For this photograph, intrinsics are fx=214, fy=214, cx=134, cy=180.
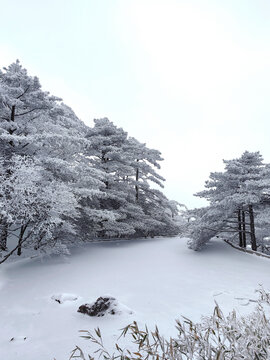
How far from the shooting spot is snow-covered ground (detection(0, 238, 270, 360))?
4.12 meters

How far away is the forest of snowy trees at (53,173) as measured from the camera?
7955 millimetres

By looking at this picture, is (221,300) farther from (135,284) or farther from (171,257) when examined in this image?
(171,257)

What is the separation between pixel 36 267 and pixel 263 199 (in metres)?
11.5

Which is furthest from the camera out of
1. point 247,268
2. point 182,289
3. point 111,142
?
point 111,142

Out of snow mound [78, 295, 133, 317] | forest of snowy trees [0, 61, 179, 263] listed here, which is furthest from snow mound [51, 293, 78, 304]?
forest of snowy trees [0, 61, 179, 263]

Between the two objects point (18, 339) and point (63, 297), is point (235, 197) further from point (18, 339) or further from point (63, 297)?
point (18, 339)

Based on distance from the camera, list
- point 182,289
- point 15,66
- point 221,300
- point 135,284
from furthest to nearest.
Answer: point 15,66 < point 135,284 < point 182,289 < point 221,300

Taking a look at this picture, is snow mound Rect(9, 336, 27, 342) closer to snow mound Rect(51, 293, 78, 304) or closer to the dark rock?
the dark rock

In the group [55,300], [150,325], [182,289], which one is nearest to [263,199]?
[182,289]

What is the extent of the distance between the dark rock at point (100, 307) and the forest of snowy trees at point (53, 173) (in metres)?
3.43

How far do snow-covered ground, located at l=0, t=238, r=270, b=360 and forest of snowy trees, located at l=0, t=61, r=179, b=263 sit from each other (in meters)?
1.39

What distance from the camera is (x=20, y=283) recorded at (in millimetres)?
7152

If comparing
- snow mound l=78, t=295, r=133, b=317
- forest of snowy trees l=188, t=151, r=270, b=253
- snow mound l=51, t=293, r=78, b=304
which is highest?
forest of snowy trees l=188, t=151, r=270, b=253

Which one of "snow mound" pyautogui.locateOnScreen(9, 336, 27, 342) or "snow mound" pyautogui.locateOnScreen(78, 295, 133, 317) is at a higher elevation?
"snow mound" pyautogui.locateOnScreen(78, 295, 133, 317)
